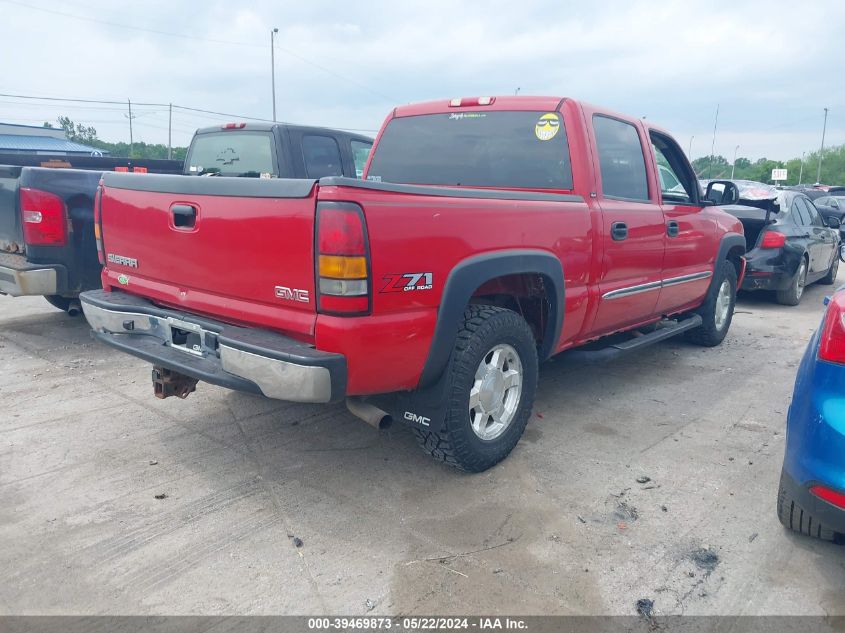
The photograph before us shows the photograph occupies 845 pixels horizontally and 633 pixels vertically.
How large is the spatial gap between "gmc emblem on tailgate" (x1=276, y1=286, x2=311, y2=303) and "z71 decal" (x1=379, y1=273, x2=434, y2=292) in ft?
1.07

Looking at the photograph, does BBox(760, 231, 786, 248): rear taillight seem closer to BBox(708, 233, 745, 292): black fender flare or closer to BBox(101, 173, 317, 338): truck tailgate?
BBox(708, 233, 745, 292): black fender flare

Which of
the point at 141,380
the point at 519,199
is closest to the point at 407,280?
the point at 519,199

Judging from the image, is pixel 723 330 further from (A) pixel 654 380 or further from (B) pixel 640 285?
(B) pixel 640 285

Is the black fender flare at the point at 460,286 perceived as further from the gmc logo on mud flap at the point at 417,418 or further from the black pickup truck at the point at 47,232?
the black pickup truck at the point at 47,232

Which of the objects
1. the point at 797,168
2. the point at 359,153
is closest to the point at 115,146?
the point at 359,153

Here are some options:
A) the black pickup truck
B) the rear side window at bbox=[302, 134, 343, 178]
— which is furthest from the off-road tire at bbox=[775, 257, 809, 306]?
the black pickup truck

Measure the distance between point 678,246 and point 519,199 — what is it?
2238 mm

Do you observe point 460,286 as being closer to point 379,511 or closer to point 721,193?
point 379,511

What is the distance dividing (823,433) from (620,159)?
8.67 ft

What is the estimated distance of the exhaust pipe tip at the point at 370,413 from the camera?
319 cm

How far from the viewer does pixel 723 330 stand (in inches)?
260

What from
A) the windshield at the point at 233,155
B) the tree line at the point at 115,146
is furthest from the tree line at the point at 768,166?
the windshield at the point at 233,155

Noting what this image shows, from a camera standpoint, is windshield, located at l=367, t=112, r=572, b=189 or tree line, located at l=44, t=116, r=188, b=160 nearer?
windshield, located at l=367, t=112, r=572, b=189

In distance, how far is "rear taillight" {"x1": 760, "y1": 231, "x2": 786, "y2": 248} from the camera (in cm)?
858
